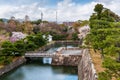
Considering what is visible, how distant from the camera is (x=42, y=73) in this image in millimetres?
21953

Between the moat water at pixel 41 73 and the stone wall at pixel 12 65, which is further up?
the stone wall at pixel 12 65

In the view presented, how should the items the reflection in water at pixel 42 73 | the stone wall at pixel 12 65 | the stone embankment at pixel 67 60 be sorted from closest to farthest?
the reflection in water at pixel 42 73 → the stone wall at pixel 12 65 → the stone embankment at pixel 67 60

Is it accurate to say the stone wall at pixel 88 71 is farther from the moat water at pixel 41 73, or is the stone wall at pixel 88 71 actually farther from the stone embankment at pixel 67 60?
the stone embankment at pixel 67 60

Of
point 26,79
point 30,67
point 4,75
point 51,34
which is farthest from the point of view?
point 51,34

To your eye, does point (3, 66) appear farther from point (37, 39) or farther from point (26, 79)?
point (37, 39)

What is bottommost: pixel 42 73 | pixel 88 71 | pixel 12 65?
pixel 42 73

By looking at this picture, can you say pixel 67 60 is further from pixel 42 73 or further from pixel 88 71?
pixel 88 71

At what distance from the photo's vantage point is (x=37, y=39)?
34000 mm

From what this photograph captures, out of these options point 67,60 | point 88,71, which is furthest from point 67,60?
point 88,71

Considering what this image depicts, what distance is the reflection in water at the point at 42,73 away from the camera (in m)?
20.3

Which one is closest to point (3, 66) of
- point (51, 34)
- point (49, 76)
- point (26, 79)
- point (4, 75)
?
point (4, 75)

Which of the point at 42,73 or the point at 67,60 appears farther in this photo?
the point at 67,60

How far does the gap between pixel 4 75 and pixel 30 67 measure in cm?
426

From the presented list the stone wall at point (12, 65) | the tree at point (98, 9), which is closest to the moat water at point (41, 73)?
the stone wall at point (12, 65)
